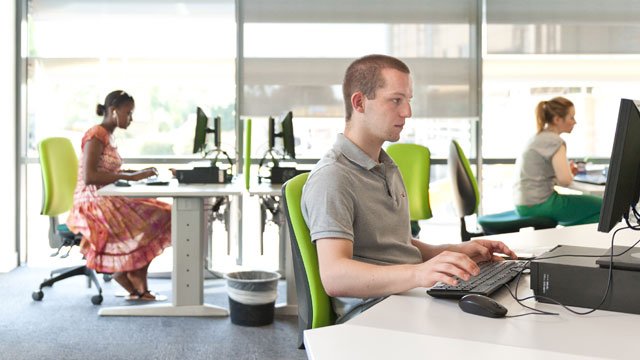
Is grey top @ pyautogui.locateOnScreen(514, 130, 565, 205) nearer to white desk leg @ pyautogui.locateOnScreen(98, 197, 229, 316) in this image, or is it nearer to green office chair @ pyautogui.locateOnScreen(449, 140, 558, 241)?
green office chair @ pyautogui.locateOnScreen(449, 140, 558, 241)

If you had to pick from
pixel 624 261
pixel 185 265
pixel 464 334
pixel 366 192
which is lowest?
pixel 185 265

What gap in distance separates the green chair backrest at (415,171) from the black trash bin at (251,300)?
3.38 feet

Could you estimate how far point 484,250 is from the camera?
2271 mm

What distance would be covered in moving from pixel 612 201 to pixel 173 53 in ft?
16.0

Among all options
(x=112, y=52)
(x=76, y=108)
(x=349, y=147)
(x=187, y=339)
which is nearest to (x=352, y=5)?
(x=112, y=52)

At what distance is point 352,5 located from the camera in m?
6.25

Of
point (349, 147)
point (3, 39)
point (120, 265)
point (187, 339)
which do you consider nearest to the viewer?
point (349, 147)

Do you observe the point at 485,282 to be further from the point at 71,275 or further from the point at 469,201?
the point at 71,275

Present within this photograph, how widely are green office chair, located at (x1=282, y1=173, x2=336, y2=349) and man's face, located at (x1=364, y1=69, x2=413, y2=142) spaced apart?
294 millimetres

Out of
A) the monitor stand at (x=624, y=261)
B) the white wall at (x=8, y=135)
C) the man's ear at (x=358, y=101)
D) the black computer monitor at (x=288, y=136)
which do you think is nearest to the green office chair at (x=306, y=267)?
the man's ear at (x=358, y=101)

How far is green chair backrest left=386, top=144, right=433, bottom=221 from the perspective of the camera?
4.96 m

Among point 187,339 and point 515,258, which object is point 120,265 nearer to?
point 187,339

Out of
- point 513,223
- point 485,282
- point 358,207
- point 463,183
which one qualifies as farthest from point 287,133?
point 485,282

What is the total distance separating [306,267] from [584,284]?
0.72 meters
